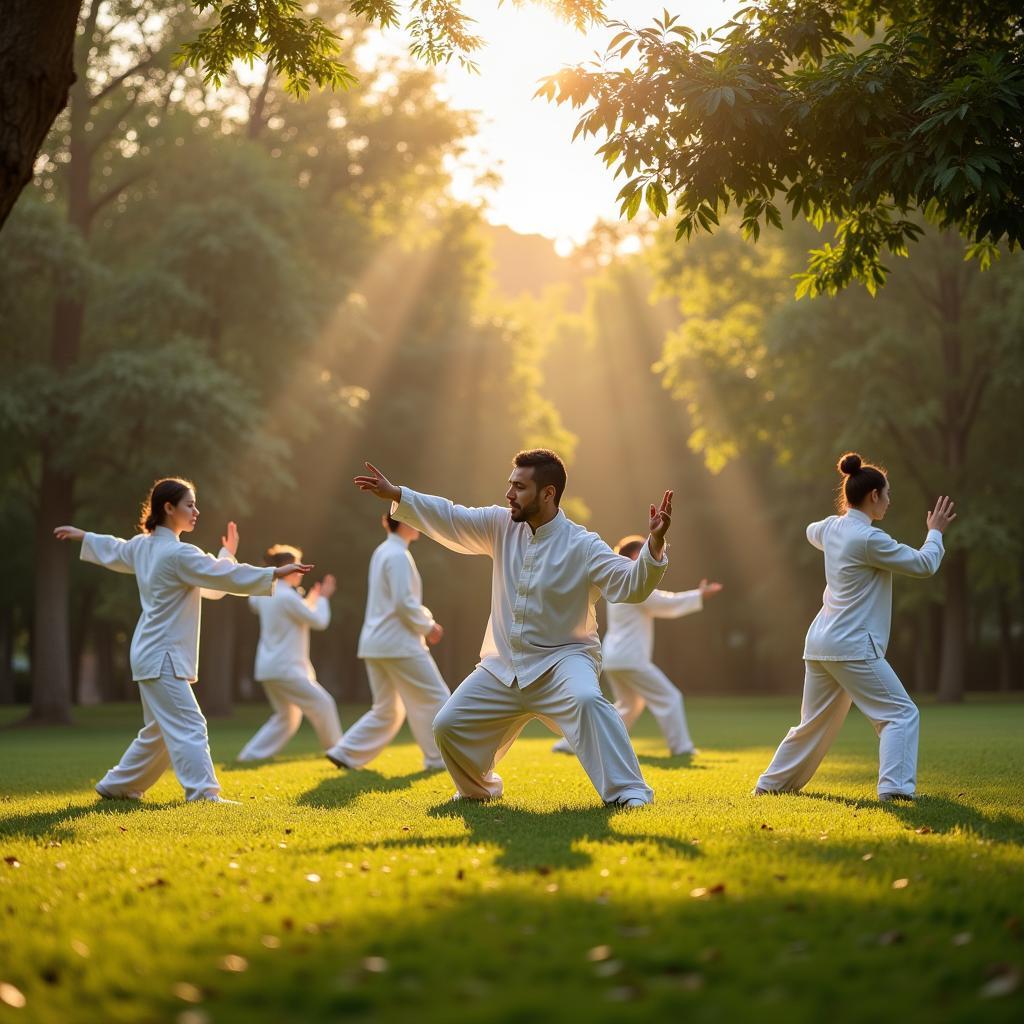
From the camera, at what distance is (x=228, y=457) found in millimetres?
25156

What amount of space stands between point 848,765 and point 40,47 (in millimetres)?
10247

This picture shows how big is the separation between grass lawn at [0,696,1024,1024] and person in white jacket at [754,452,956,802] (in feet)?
1.64

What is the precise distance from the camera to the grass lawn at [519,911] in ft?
13.0

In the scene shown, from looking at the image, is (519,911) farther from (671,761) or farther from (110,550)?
(671,761)

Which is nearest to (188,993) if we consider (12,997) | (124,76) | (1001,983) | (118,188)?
(12,997)

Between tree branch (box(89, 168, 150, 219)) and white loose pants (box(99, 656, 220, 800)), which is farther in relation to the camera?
tree branch (box(89, 168, 150, 219))

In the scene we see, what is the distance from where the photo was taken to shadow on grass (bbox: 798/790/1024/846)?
24.6ft

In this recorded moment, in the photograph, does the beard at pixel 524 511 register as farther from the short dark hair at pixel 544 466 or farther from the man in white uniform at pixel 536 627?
the short dark hair at pixel 544 466

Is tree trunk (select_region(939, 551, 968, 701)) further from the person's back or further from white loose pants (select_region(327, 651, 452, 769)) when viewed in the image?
white loose pants (select_region(327, 651, 452, 769))

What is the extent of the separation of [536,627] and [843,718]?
8.52 ft

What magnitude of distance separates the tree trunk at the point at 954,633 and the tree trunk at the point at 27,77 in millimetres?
27126

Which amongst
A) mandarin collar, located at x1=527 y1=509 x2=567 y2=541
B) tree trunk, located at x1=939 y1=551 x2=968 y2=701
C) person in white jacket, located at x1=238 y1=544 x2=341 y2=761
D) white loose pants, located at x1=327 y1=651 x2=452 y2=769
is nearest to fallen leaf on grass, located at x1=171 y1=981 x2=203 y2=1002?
mandarin collar, located at x1=527 y1=509 x2=567 y2=541

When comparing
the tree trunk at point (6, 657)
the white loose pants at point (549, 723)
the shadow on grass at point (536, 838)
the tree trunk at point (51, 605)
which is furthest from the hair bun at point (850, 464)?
the tree trunk at point (6, 657)

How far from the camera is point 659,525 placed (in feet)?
26.0
